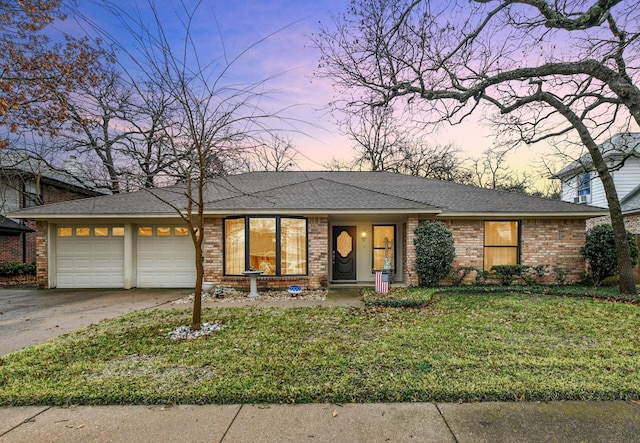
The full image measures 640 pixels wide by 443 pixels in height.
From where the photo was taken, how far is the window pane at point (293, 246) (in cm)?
950

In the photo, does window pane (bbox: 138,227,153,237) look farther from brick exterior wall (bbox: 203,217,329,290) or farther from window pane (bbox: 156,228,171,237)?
brick exterior wall (bbox: 203,217,329,290)

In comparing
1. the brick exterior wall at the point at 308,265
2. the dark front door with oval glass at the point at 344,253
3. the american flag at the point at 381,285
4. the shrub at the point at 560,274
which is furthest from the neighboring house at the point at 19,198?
the shrub at the point at 560,274

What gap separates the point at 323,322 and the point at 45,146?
17.1 m

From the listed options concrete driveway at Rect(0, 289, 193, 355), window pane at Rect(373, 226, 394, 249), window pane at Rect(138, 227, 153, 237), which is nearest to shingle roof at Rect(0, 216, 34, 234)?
concrete driveway at Rect(0, 289, 193, 355)

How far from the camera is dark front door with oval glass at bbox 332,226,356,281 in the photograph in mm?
11125

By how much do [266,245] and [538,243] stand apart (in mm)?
8796

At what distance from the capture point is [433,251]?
29.8 ft

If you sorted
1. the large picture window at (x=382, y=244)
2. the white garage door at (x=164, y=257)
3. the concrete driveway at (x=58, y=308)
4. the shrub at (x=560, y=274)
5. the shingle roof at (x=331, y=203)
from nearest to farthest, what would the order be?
the concrete driveway at (x=58, y=308)
the shingle roof at (x=331, y=203)
the shrub at (x=560, y=274)
the white garage door at (x=164, y=257)
the large picture window at (x=382, y=244)

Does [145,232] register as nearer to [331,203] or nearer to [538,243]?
[331,203]

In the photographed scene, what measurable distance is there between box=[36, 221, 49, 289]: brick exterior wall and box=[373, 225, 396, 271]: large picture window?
1102cm

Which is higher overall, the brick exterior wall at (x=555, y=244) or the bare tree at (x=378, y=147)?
the bare tree at (x=378, y=147)

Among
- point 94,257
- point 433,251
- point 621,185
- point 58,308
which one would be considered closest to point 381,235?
point 433,251

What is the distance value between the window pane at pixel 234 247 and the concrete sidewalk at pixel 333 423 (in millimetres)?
6479

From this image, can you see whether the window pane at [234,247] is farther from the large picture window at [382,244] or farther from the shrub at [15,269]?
the shrub at [15,269]
